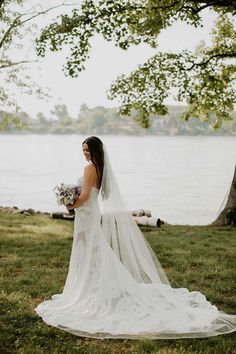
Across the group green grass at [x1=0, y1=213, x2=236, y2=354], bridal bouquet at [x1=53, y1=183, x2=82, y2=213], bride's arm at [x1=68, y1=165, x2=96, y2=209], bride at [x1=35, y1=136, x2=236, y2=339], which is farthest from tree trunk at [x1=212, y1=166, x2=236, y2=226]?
bridal bouquet at [x1=53, y1=183, x2=82, y2=213]

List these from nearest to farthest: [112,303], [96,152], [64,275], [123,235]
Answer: [112,303]
[96,152]
[123,235]
[64,275]

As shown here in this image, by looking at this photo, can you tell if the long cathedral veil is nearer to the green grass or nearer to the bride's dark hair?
the bride's dark hair

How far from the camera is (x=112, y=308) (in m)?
7.27

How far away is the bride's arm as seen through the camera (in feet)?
25.3

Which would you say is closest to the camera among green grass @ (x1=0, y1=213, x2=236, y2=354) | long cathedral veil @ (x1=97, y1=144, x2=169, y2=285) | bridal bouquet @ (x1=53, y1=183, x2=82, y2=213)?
green grass @ (x1=0, y1=213, x2=236, y2=354)

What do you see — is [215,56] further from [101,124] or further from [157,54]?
[101,124]

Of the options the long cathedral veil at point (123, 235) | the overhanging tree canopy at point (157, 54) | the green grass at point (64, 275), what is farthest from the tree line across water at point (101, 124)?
the long cathedral veil at point (123, 235)

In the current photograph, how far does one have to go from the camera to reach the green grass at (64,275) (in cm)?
631

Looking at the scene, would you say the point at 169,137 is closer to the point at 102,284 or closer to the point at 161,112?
the point at 161,112

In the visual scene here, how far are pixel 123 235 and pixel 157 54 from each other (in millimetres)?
10875

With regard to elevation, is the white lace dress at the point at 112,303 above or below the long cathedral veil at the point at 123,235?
below

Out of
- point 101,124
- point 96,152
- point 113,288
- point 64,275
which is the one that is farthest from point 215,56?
point 101,124

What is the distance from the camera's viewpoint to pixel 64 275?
384 inches

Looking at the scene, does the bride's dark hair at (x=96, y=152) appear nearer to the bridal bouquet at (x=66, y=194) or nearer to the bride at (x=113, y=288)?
the bride at (x=113, y=288)
